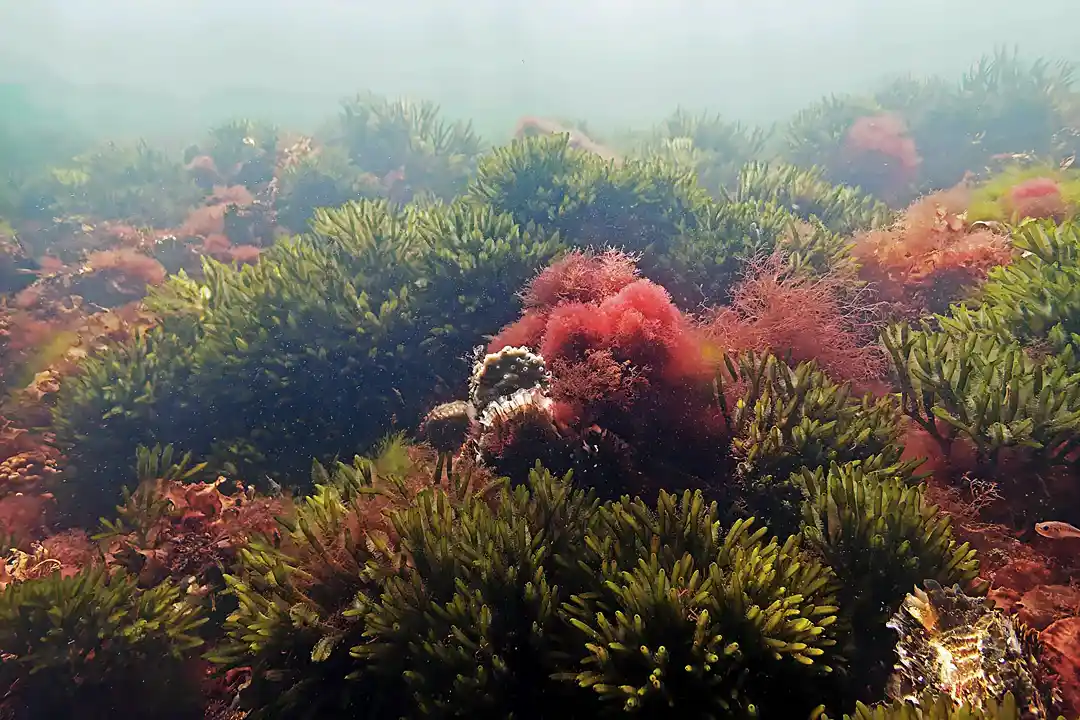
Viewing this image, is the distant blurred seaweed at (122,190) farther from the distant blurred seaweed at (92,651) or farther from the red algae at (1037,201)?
the red algae at (1037,201)

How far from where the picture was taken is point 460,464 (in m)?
4.89

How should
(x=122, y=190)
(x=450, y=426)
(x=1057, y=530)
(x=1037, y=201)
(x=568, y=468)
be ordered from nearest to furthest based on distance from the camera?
(x=1057, y=530) < (x=568, y=468) < (x=450, y=426) < (x=1037, y=201) < (x=122, y=190)

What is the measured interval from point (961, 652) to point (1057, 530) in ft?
4.80

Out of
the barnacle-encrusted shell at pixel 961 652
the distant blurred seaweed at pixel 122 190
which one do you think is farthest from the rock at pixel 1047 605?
the distant blurred seaweed at pixel 122 190

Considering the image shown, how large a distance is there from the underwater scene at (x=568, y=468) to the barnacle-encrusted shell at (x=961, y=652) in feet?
0.05

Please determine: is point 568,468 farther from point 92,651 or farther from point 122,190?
point 122,190

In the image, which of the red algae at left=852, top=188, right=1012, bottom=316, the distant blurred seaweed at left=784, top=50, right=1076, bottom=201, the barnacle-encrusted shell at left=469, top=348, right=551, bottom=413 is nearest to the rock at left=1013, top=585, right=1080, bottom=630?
the barnacle-encrusted shell at left=469, top=348, right=551, bottom=413

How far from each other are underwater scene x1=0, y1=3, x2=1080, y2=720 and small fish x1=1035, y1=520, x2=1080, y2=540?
2cm

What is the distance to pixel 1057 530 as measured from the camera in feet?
11.7

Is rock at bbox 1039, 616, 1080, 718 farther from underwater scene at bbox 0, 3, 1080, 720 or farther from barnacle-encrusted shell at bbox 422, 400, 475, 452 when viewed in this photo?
barnacle-encrusted shell at bbox 422, 400, 475, 452

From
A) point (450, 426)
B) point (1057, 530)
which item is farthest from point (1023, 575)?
point (450, 426)

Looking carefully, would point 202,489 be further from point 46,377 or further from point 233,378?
point 46,377

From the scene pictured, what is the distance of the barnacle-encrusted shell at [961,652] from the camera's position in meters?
2.71

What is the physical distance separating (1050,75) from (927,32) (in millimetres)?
59346
